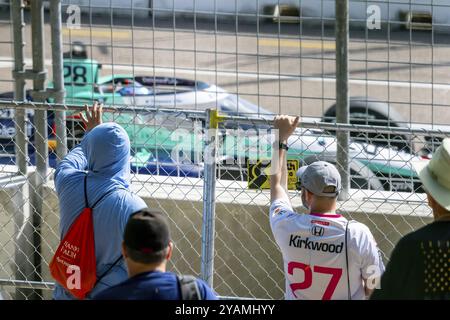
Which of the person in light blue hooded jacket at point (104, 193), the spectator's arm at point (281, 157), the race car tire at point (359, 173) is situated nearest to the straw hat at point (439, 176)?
the spectator's arm at point (281, 157)

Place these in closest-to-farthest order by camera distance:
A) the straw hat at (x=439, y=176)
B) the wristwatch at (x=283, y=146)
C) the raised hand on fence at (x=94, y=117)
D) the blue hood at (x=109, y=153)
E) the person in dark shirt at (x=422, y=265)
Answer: the person in dark shirt at (x=422, y=265) < the straw hat at (x=439, y=176) < the blue hood at (x=109, y=153) < the wristwatch at (x=283, y=146) < the raised hand on fence at (x=94, y=117)

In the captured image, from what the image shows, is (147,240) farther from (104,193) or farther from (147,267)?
(104,193)

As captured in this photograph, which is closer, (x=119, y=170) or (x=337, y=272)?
(x=337, y=272)

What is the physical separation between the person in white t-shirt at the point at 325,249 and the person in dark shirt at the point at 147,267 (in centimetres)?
Result: 108

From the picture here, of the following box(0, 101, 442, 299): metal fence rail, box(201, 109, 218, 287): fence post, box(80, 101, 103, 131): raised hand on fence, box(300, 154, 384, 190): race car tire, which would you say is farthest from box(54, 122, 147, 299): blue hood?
box(300, 154, 384, 190): race car tire

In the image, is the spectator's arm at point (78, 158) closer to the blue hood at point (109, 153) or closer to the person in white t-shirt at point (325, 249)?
the blue hood at point (109, 153)

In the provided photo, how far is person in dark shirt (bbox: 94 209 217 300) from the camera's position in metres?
4.20

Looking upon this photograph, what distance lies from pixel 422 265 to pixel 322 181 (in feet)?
3.46

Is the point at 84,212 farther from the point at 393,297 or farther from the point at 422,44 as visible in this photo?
the point at 422,44

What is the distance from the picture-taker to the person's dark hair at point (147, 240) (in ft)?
13.9

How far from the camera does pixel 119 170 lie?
18.3 ft

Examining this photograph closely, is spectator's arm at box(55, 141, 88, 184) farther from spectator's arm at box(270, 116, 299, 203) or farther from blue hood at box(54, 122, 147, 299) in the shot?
spectator's arm at box(270, 116, 299, 203)
